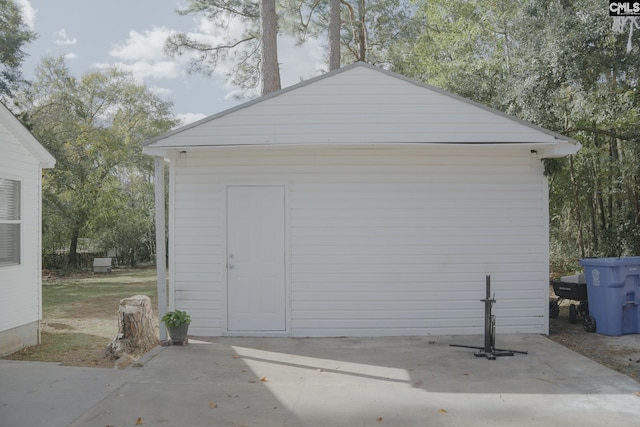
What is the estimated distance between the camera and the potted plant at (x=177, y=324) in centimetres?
654

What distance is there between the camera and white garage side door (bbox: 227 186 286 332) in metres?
7.14

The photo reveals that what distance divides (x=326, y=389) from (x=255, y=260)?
260 centimetres

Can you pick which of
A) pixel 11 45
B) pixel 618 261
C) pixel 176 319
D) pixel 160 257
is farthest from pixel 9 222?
pixel 11 45

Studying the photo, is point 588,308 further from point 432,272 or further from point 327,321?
point 327,321

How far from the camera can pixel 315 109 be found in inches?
271

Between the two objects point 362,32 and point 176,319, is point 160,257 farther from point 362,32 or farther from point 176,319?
point 362,32

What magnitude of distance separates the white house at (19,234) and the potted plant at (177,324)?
2.55 meters

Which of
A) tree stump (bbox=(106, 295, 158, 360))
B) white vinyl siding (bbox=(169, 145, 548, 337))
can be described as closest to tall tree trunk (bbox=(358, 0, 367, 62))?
white vinyl siding (bbox=(169, 145, 548, 337))

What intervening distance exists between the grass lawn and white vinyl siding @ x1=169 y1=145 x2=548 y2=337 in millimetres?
A: 1835

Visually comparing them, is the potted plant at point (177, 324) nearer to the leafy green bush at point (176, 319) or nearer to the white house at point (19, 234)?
the leafy green bush at point (176, 319)

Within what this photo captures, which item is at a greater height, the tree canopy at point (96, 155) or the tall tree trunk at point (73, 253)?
the tree canopy at point (96, 155)

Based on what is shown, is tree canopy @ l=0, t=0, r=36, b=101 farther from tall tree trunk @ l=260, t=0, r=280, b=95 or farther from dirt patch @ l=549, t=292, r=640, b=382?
dirt patch @ l=549, t=292, r=640, b=382

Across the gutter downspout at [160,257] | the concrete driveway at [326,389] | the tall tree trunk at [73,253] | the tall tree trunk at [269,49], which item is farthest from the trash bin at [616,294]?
the tall tree trunk at [73,253]

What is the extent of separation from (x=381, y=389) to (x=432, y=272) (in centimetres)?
260
